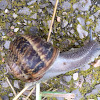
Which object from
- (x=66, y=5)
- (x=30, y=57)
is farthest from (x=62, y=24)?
(x=30, y=57)

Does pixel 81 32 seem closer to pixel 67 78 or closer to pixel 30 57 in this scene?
pixel 67 78

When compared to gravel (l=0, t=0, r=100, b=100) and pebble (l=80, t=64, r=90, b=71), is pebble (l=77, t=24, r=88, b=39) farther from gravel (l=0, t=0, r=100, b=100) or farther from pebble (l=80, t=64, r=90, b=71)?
pebble (l=80, t=64, r=90, b=71)

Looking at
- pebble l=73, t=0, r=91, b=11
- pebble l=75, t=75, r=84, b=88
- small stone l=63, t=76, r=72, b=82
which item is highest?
pebble l=73, t=0, r=91, b=11

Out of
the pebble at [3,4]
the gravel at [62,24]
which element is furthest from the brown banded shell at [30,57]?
the pebble at [3,4]

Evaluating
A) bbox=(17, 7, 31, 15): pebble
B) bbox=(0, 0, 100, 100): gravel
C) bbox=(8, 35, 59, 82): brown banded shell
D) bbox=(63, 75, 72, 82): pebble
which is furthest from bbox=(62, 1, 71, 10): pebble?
bbox=(63, 75, 72, 82): pebble

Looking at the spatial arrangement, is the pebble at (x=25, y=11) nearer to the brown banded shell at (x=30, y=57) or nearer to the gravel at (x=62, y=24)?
the gravel at (x=62, y=24)

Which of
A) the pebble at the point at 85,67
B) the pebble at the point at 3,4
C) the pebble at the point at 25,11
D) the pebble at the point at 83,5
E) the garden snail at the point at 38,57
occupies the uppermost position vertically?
the pebble at the point at 3,4

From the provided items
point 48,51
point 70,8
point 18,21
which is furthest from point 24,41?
point 70,8
